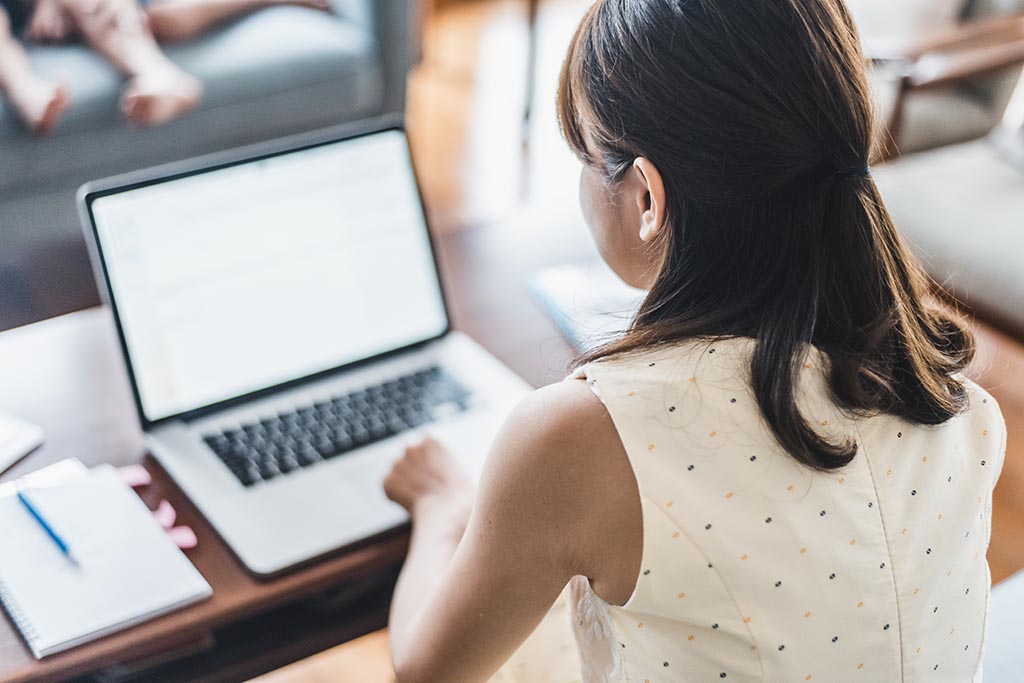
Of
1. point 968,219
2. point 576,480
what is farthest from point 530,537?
point 968,219

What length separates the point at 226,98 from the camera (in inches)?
101

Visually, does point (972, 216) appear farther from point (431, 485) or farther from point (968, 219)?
point (431, 485)

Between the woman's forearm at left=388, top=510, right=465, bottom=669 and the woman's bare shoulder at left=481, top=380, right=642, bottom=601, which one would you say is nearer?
the woman's bare shoulder at left=481, top=380, right=642, bottom=601

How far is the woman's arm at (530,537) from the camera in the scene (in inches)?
27.4

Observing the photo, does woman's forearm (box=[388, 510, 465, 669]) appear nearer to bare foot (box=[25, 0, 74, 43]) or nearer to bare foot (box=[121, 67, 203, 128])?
bare foot (box=[121, 67, 203, 128])

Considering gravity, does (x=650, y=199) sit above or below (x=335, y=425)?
above

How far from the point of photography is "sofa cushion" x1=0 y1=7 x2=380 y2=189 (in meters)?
2.33

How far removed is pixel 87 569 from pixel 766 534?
0.55 meters

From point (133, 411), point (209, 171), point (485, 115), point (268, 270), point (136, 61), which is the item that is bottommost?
point (485, 115)

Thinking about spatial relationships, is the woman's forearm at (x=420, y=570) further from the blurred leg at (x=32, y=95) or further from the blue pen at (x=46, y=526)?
the blurred leg at (x=32, y=95)

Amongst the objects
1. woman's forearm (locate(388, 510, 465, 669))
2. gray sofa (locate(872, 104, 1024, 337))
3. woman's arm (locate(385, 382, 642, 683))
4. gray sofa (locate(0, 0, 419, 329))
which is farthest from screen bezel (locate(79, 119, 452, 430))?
gray sofa (locate(0, 0, 419, 329))

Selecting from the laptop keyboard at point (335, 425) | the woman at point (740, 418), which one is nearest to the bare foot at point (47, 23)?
the laptop keyboard at point (335, 425)

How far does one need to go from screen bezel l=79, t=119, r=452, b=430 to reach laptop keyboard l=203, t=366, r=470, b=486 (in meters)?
0.04

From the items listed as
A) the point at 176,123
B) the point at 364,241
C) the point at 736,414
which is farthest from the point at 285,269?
the point at 176,123
